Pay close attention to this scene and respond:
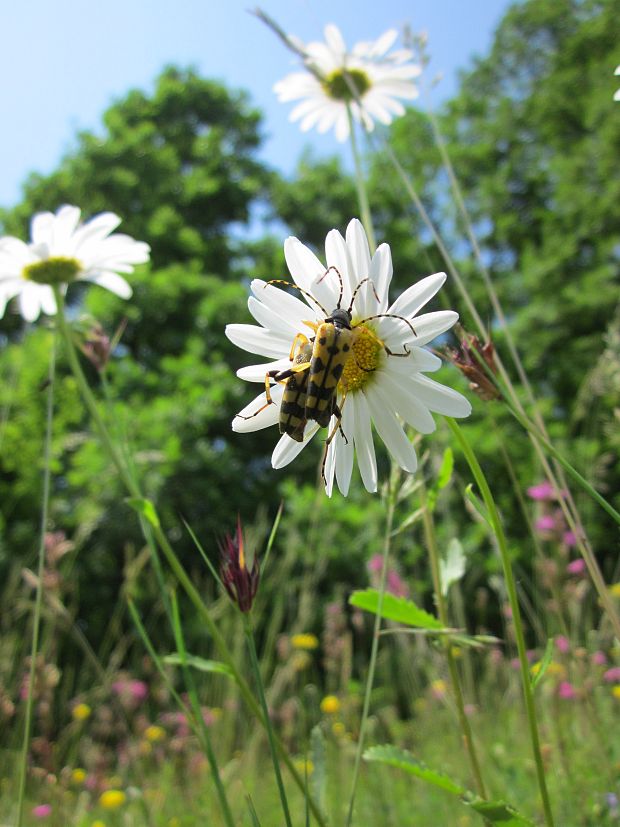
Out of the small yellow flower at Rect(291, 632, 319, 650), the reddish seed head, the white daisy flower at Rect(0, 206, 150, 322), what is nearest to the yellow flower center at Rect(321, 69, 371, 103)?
the white daisy flower at Rect(0, 206, 150, 322)

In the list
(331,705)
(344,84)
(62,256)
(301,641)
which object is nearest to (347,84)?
(344,84)

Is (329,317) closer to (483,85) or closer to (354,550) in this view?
(354,550)

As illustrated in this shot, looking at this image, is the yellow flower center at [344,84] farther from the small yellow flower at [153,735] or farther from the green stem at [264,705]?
the small yellow flower at [153,735]

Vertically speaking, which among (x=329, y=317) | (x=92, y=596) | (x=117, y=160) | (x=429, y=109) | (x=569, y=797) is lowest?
(x=92, y=596)

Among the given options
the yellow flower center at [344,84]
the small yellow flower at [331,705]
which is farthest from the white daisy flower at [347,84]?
the small yellow flower at [331,705]

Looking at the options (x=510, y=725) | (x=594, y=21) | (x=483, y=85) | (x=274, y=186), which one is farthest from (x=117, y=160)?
(x=510, y=725)

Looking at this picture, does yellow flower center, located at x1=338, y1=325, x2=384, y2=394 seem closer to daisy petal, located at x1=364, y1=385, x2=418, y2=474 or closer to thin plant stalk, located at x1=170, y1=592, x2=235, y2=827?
daisy petal, located at x1=364, y1=385, x2=418, y2=474

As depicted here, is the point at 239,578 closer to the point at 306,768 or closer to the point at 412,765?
the point at 306,768
